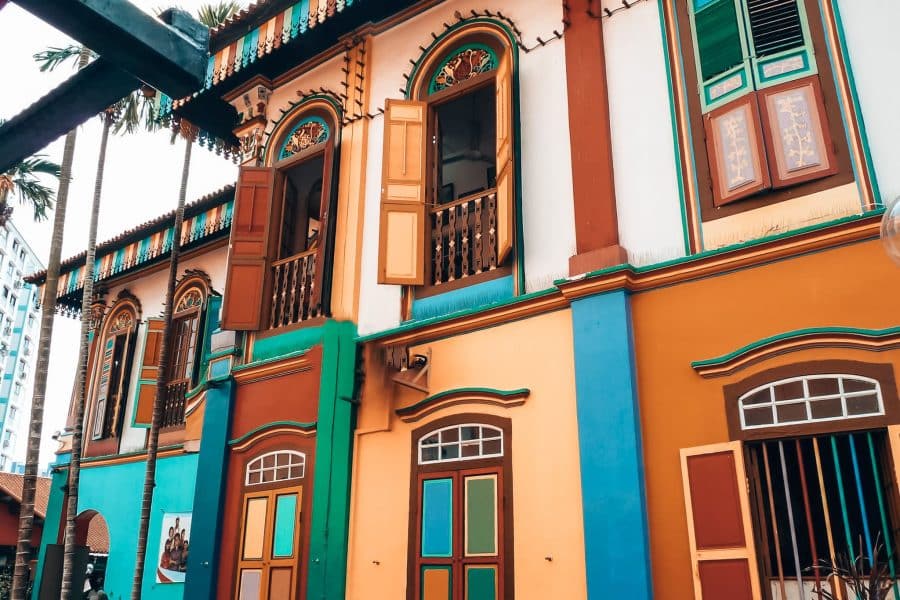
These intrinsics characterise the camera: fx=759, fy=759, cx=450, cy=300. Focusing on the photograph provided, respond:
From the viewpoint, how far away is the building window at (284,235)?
27.4 feet

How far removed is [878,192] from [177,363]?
34.0ft

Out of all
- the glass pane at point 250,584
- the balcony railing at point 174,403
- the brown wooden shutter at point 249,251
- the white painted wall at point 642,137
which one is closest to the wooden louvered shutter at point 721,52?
the white painted wall at point 642,137

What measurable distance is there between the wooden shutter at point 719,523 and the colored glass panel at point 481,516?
164cm

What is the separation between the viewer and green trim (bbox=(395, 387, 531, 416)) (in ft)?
20.7

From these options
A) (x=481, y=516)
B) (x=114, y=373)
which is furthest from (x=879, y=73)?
(x=114, y=373)

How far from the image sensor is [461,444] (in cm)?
661

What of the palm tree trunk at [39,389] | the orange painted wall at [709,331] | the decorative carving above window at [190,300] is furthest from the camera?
the decorative carving above window at [190,300]

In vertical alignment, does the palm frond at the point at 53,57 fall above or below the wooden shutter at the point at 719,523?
above

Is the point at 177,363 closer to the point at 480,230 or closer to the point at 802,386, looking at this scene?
the point at 480,230

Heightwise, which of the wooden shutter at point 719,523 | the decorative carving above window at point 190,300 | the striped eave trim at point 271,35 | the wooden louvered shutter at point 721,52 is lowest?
the wooden shutter at point 719,523

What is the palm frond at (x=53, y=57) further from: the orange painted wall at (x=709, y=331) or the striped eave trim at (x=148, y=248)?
the orange painted wall at (x=709, y=331)

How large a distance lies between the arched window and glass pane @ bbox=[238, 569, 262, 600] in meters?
5.89

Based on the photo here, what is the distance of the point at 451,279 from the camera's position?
7234 mm

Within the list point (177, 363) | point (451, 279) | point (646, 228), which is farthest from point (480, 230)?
point (177, 363)
